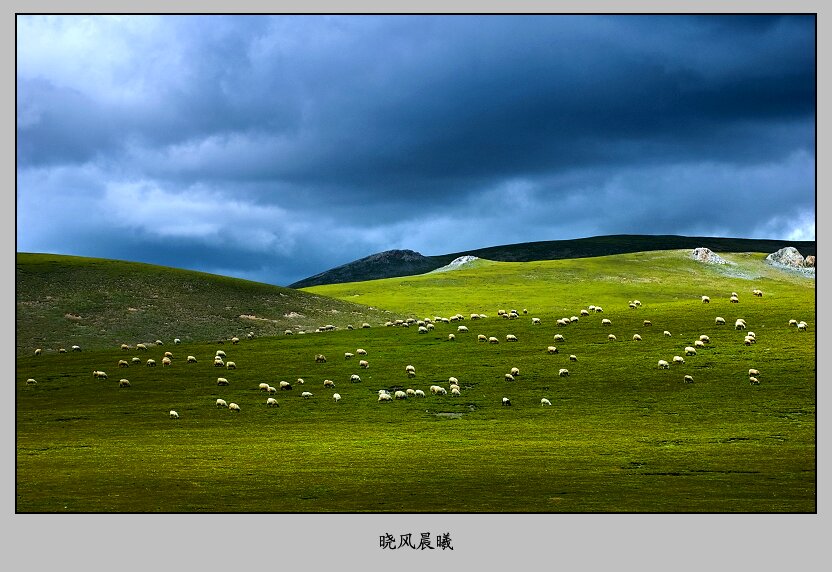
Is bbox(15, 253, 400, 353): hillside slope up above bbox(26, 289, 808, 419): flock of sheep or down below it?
above

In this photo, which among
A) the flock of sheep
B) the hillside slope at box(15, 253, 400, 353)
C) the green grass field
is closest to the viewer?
the green grass field

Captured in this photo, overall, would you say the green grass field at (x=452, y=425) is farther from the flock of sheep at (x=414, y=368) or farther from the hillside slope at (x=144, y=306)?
the hillside slope at (x=144, y=306)

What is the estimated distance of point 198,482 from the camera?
31.9 m

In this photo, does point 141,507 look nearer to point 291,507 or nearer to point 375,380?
point 291,507

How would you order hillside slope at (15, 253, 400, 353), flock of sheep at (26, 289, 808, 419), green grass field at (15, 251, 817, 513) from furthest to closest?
hillside slope at (15, 253, 400, 353), flock of sheep at (26, 289, 808, 419), green grass field at (15, 251, 817, 513)

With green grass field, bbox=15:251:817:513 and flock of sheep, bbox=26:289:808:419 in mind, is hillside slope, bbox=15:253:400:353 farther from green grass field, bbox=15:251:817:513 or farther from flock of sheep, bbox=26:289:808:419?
green grass field, bbox=15:251:817:513

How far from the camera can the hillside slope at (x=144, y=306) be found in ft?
271

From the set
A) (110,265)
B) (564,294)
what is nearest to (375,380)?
(110,265)

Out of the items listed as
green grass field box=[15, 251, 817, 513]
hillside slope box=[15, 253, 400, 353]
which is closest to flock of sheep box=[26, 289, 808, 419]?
green grass field box=[15, 251, 817, 513]

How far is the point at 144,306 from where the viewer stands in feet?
305

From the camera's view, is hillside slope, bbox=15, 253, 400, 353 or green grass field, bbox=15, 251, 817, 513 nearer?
green grass field, bbox=15, 251, 817, 513

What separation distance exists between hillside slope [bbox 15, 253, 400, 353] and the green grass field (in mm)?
7994

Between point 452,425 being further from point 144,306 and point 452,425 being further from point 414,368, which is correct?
point 144,306

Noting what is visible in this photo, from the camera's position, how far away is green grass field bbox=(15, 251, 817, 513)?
29.8 meters
